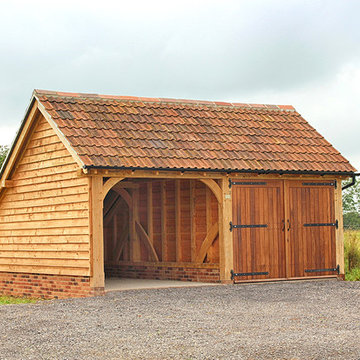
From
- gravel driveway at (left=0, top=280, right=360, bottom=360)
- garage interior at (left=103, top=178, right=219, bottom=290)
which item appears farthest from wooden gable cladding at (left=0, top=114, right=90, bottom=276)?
garage interior at (left=103, top=178, right=219, bottom=290)

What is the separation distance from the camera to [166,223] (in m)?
19.1

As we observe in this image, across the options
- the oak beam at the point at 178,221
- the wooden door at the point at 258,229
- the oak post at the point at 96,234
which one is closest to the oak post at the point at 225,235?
the wooden door at the point at 258,229

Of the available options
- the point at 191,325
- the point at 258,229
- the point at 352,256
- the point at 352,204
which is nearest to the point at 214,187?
the point at 258,229

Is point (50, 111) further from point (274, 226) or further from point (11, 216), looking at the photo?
point (274, 226)

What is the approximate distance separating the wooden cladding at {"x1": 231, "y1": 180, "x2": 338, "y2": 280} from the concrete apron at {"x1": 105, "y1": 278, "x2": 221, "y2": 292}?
124 cm

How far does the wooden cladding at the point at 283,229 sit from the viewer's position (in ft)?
56.7

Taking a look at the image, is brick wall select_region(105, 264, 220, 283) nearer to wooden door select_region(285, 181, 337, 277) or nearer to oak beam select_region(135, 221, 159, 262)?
oak beam select_region(135, 221, 159, 262)

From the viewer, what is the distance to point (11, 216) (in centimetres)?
1945

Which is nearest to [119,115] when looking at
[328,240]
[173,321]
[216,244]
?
[216,244]

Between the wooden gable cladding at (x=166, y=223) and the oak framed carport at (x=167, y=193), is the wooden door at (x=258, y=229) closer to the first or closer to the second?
the oak framed carport at (x=167, y=193)

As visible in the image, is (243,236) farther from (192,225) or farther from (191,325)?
(191,325)

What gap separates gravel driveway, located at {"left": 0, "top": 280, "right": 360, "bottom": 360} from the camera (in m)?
8.84

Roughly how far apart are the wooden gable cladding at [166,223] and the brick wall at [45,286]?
2.89 metres

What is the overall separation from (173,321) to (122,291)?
178 inches
